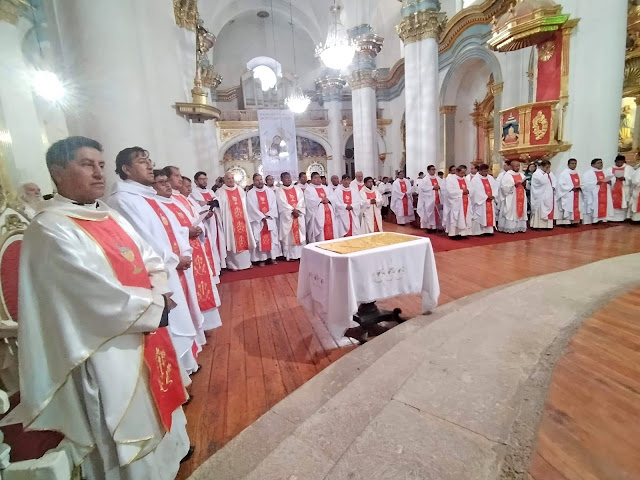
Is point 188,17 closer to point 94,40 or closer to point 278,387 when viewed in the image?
point 94,40

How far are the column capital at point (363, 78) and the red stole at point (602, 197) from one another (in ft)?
32.2

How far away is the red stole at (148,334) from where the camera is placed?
1452mm

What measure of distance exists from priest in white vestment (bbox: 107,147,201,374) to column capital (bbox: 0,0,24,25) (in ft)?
2.88

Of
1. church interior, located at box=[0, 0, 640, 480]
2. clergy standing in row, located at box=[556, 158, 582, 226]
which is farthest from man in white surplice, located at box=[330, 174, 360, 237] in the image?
clergy standing in row, located at box=[556, 158, 582, 226]

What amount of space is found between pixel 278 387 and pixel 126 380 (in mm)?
1331

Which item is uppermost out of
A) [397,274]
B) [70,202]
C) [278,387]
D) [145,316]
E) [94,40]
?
[94,40]

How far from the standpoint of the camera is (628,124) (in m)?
9.96

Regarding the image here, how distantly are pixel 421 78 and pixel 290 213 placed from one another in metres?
7.23

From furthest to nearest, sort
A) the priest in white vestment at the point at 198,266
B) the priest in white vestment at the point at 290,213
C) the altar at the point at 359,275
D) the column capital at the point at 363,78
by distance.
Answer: the column capital at the point at 363,78 < the priest in white vestment at the point at 290,213 < the priest in white vestment at the point at 198,266 < the altar at the point at 359,275

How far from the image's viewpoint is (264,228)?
6.71 m

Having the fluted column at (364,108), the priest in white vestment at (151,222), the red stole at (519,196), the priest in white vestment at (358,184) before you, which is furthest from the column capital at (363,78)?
the priest in white vestment at (151,222)

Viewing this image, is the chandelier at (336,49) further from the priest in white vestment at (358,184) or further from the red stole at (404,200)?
the red stole at (404,200)

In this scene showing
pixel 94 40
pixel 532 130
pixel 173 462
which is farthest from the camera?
pixel 532 130

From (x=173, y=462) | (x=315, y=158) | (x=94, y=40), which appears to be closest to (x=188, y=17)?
(x=94, y=40)
